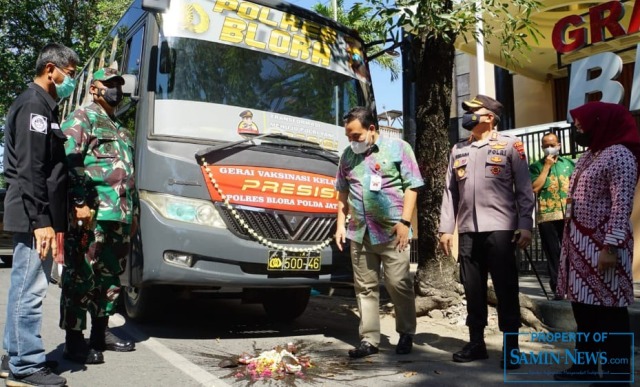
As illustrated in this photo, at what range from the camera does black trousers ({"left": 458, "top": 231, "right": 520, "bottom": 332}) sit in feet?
13.1

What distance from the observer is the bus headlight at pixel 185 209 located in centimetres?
446

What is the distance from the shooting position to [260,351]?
4.50 metres

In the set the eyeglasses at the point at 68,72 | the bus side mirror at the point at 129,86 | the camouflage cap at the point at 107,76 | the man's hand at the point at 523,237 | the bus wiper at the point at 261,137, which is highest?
the bus side mirror at the point at 129,86

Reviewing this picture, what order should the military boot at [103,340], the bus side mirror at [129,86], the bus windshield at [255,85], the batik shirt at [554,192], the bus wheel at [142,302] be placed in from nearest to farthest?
the military boot at [103,340]
the bus windshield at [255,85]
the bus side mirror at [129,86]
the bus wheel at [142,302]
the batik shirt at [554,192]

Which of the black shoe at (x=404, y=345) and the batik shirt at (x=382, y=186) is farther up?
the batik shirt at (x=382, y=186)

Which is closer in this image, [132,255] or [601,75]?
[132,255]

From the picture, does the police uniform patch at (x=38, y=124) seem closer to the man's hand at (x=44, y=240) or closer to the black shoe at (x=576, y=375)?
the man's hand at (x=44, y=240)

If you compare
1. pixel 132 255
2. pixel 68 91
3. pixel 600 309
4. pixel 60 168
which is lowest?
pixel 600 309

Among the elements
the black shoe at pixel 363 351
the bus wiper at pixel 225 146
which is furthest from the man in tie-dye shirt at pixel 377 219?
the bus wiper at pixel 225 146

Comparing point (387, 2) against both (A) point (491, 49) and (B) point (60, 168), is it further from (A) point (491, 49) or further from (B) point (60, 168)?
(A) point (491, 49)

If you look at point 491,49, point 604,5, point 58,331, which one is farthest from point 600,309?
point 491,49

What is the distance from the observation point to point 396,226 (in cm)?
432

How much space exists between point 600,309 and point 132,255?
10.9ft

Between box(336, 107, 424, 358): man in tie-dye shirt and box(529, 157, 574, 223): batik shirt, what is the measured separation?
238cm
